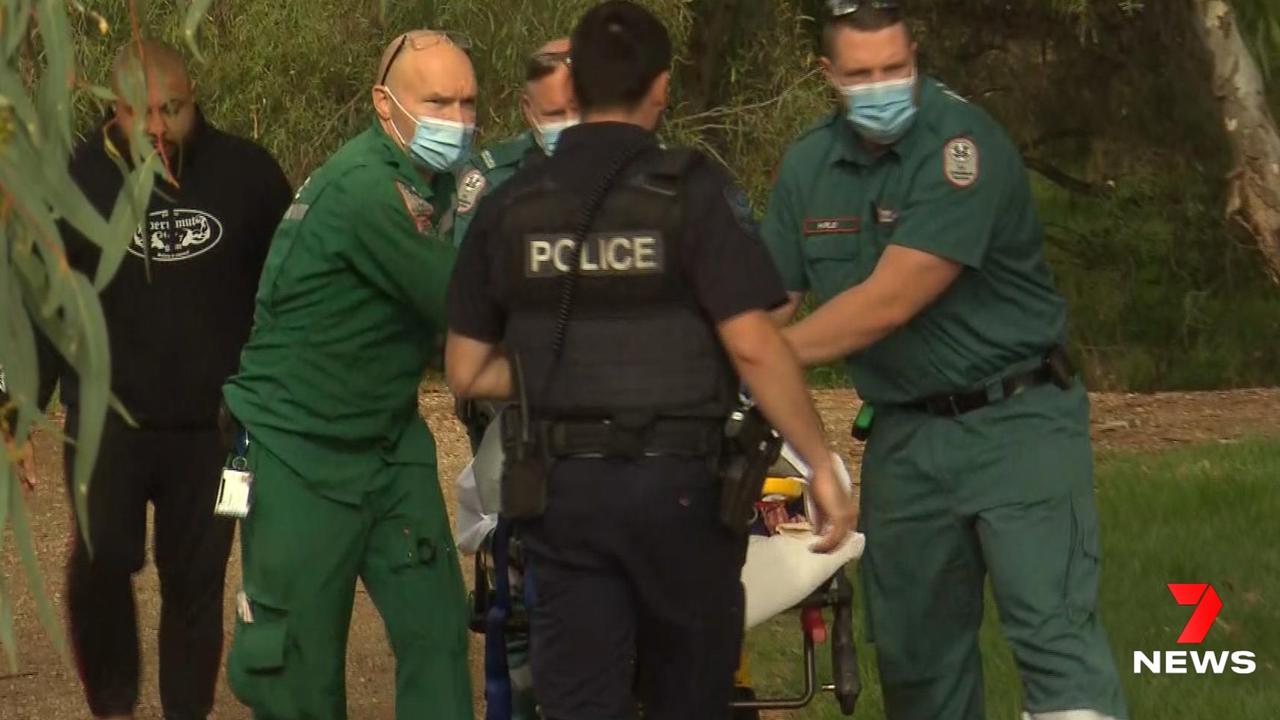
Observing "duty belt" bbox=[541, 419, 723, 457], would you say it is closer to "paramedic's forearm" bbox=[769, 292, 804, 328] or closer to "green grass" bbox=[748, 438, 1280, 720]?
"paramedic's forearm" bbox=[769, 292, 804, 328]

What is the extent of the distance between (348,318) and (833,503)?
1.30 meters

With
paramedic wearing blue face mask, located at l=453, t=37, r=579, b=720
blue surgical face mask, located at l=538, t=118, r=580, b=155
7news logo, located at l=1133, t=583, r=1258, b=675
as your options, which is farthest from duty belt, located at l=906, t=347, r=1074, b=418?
7news logo, located at l=1133, t=583, r=1258, b=675

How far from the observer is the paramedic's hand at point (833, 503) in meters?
4.82

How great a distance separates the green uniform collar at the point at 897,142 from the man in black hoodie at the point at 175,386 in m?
1.63

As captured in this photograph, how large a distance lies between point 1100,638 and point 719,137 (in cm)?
891

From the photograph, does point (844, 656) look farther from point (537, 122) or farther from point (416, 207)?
point (537, 122)

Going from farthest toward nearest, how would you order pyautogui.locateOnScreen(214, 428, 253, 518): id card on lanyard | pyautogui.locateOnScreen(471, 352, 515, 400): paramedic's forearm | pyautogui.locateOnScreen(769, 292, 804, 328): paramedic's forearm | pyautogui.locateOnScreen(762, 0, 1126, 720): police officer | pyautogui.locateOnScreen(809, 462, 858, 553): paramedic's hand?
pyautogui.locateOnScreen(214, 428, 253, 518): id card on lanyard, pyautogui.locateOnScreen(762, 0, 1126, 720): police officer, pyautogui.locateOnScreen(769, 292, 804, 328): paramedic's forearm, pyautogui.locateOnScreen(471, 352, 515, 400): paramedic's forearm, pyautogui.locateOnScreen(809, 462, 858, 553): paramedic's hand

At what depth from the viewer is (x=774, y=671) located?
25.8 ft

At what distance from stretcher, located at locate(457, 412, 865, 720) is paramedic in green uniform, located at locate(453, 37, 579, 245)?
0.76 m

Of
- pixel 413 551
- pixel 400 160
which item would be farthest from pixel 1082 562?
pixel 400 160

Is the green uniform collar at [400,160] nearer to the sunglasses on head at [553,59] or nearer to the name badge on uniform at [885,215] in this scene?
the sunglasses on head at [553,59]

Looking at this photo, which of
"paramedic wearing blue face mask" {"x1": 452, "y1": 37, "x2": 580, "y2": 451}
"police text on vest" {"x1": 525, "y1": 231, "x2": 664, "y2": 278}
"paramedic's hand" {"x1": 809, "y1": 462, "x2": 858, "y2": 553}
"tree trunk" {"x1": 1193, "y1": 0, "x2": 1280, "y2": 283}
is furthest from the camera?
"tree trunk" {"x1": 1193, "y1": 0, "x2": 1280, "y2": 283}

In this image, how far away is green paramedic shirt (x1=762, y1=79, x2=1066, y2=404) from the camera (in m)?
5.40

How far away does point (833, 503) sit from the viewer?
483 cm
